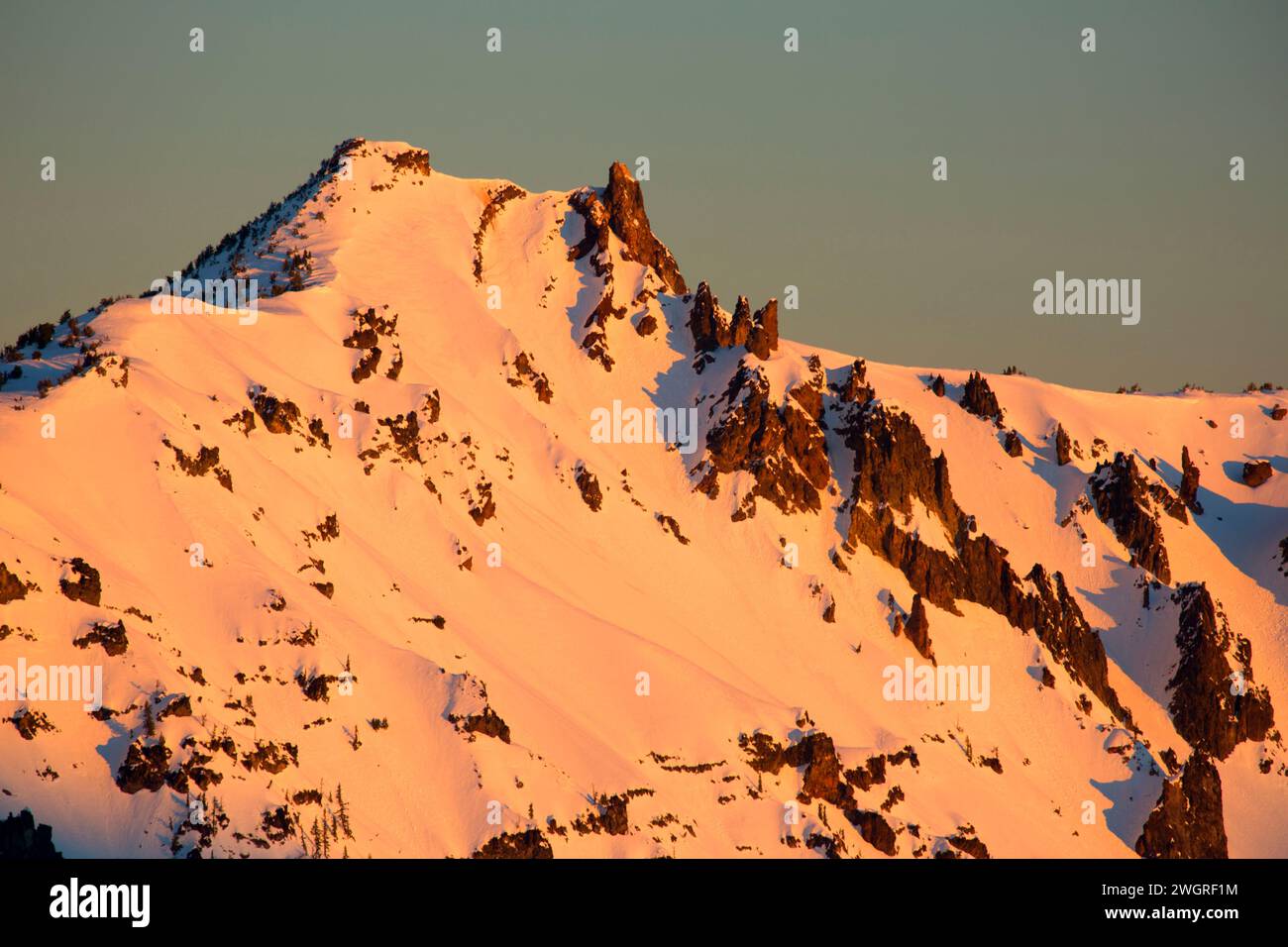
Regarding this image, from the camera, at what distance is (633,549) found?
624 feet

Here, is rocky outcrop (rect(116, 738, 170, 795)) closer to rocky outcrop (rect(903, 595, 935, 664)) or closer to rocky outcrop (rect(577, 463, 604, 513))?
rocky outcrop (rect(577, 463, 604, 513))

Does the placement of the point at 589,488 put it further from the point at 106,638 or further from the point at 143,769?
the point at 143,769

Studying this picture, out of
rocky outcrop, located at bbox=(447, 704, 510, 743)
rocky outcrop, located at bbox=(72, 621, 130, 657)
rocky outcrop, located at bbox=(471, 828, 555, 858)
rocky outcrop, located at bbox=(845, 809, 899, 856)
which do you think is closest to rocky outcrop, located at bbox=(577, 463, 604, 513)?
rocky outcrop, located at bbox=(845, 809, 899, 856)

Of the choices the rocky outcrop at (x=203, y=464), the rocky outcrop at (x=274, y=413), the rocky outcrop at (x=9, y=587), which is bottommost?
the rocky outcrop at (x=9, y=587)

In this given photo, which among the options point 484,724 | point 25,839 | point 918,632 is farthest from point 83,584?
point 918,632

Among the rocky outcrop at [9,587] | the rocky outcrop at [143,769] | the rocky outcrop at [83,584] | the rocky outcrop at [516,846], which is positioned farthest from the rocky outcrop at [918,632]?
the rocky outcrop at [9,587]

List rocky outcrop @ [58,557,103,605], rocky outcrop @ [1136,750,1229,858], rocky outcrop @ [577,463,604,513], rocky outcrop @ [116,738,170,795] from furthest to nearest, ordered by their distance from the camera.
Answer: rocky outcrop @ [577,463,604,513] → rocky outcrop @ [1136,750,1229,858] → rocky outcrop @ [58,557,103,605] → rocky outcrop @ [116,738,170,795]

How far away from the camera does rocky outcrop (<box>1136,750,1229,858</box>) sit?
603ft

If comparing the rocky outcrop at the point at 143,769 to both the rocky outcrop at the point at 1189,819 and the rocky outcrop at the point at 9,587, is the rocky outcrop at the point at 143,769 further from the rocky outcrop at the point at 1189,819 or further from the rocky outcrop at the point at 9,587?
the rocky outcrop at the point at 1189,819

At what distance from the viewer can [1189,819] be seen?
18862 cm

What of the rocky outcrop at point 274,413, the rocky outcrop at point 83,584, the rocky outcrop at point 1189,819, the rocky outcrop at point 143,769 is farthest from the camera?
the rocky outcrop at point 1189,819

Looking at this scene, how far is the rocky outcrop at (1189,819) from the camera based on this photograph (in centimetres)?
18388
